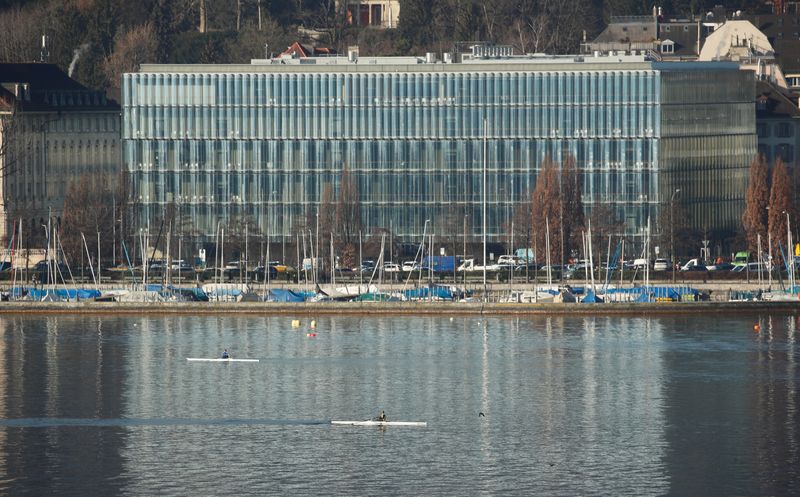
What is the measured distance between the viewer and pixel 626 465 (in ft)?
342

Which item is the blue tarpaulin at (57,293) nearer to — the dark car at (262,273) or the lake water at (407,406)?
the lake water at (407,406)

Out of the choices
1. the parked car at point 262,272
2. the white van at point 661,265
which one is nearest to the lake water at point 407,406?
the parked car at point 262,272

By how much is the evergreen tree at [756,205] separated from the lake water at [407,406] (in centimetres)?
2827

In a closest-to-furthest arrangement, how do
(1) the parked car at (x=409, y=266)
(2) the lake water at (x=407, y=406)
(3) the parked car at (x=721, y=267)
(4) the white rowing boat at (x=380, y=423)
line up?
(2) the lake water at (x=407, y=406)
(4) the white rowing boat at (x=380, y=423)
(1) the parked car at (x=409, y=266)
(3) the parked car at (x=721, y=267)

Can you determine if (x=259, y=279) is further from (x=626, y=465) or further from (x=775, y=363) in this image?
(x=626, y=465)

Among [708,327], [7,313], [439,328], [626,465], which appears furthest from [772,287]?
[626,465]

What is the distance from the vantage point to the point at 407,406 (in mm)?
120688

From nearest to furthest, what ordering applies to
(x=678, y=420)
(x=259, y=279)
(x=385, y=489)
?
1. (x=385, y=489)
2. (x=678, y=420)
3. (x=259, y=279)

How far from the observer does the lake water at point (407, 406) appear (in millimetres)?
101812

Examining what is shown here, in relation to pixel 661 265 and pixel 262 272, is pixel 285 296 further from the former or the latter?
pixel 661 265

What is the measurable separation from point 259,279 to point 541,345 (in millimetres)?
40761

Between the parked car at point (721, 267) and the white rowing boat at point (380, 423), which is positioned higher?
the parked car at point (721, 267)

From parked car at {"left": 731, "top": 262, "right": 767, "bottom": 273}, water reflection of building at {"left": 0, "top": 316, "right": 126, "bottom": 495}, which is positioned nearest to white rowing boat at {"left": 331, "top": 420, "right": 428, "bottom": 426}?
water reflection of building at {"left": 0, "top": 316, "right": 126, "bottom": 495}

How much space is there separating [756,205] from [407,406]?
79.3 meters
